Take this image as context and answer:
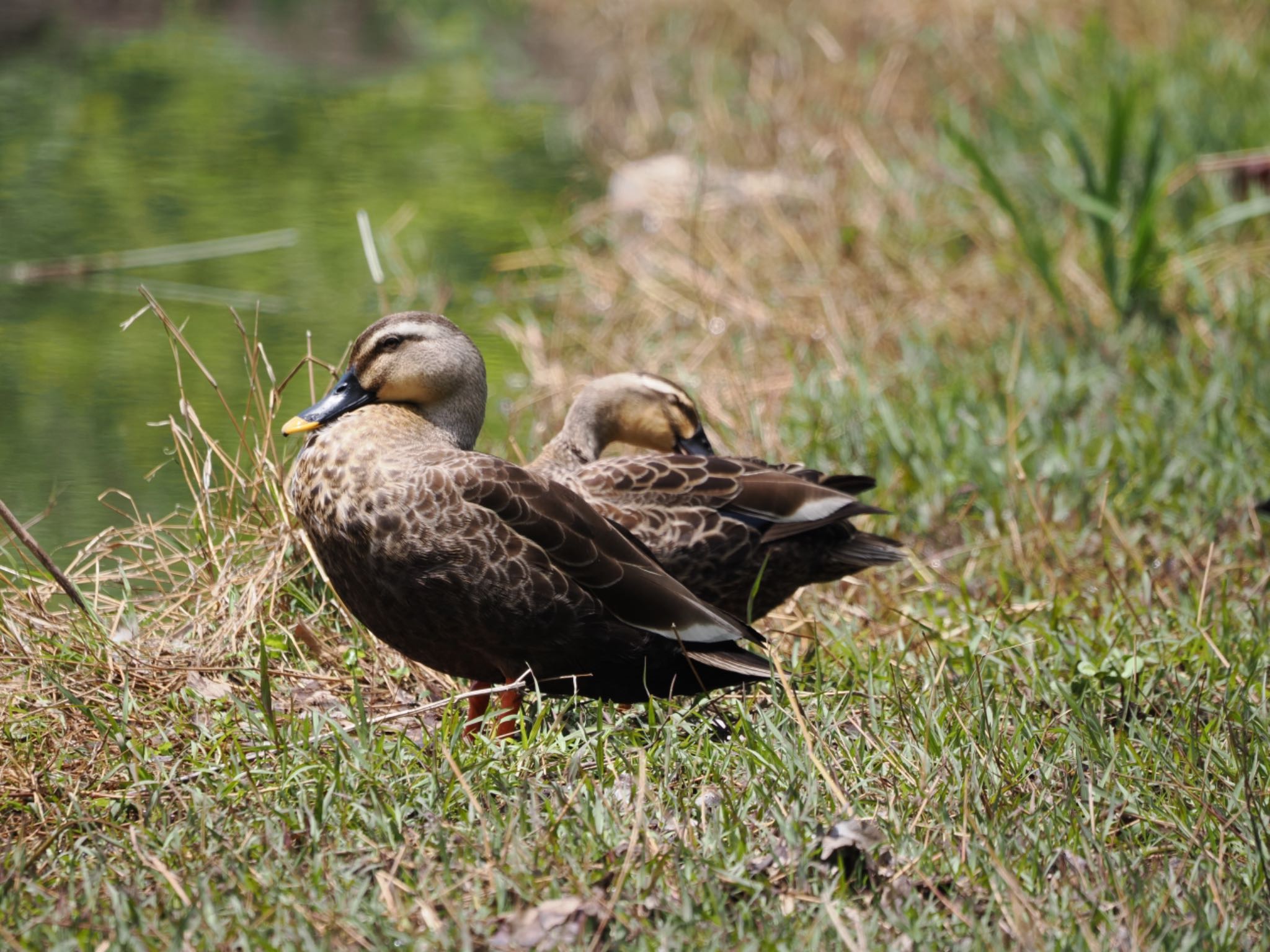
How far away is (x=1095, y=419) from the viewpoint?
19.0 feet

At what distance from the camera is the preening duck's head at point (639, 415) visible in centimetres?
469

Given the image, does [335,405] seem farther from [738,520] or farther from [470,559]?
[738,520]

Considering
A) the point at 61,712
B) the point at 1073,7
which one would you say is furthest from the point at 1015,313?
the point at 1073,7

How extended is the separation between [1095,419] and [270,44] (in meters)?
8.22

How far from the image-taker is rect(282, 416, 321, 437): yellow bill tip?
11.3 ft

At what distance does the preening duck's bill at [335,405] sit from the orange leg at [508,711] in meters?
0.74

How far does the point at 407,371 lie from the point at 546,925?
140cm

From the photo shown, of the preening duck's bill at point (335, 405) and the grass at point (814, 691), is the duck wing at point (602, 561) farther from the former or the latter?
the preening duck's bill at point (335, 405)

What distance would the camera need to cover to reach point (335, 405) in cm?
351

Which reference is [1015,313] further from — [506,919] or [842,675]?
[506,919]

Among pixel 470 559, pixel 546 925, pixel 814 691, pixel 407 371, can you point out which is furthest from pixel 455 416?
pixel 546 925

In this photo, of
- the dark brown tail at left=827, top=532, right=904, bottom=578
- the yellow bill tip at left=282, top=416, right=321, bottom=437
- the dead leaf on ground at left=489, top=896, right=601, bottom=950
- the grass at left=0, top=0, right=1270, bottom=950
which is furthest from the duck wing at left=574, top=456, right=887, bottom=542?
the dead leaf on ground at left=489, top=896, right=601, bottom=950

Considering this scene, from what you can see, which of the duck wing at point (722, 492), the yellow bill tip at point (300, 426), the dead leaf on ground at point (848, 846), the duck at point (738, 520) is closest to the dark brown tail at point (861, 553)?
the duck at point (738, 520)

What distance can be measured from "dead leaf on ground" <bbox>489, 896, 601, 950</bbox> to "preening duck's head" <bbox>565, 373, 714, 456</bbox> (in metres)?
2.16
